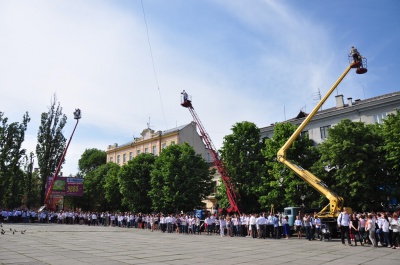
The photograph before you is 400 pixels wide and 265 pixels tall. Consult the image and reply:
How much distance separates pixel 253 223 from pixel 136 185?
82.0ft

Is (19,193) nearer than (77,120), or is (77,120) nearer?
(19,193)

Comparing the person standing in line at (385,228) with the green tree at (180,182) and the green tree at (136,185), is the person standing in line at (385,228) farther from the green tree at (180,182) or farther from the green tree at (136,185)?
the green tree at (136,185)

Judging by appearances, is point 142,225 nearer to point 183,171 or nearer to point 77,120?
point 183,171

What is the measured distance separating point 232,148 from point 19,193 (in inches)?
1226

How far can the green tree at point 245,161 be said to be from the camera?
1366 inches

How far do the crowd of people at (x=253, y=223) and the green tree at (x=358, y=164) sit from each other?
458 centimetres

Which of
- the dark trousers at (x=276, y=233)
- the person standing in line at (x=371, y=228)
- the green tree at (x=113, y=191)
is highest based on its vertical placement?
the green tree at (x=113, y=191)

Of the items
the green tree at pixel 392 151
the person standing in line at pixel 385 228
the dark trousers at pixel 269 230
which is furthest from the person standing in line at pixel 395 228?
the green tree at pixel 392 151

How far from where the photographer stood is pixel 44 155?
4888 centimetres

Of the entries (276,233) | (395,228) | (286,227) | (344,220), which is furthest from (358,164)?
(395,228)

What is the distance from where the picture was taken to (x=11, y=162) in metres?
43.2

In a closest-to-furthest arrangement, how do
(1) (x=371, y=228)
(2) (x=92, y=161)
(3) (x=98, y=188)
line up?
1. (1) (x=371, y=228)
2. (3) (x=98, y=188)
3. (2) (x=92, y=161)

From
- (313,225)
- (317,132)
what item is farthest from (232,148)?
(313,225)

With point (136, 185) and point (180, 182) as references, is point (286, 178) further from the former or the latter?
point (136, 185)
